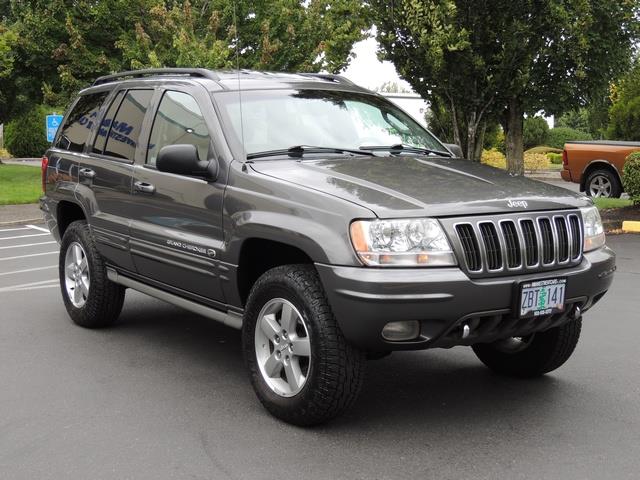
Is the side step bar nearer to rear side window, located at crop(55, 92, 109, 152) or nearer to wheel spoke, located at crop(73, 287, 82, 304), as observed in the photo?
wheel spoke, located at crop(73, 287, 82, 304)

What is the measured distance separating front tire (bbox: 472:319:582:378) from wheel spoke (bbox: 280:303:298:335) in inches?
55.0

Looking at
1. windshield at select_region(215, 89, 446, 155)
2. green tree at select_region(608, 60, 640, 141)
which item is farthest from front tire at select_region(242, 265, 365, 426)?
green tree at select_region(608, 60, 640, 141)

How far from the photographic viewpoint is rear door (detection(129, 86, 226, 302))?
4.98 metres

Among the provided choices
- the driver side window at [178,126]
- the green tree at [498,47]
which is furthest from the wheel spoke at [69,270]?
→ the green tree at [498,47]

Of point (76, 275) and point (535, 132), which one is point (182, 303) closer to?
point (76, 275)

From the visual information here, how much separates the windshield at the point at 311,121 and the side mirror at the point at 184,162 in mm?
258

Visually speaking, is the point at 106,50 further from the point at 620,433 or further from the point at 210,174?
the point at 620,433

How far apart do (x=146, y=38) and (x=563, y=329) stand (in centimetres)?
1671

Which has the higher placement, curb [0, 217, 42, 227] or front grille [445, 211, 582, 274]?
front grille [445, 211, 582, 274]

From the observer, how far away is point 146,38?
19812mm

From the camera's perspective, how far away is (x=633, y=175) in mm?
13938

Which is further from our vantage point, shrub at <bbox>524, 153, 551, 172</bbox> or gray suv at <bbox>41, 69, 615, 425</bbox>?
shrub at <bbox>524, 153, 551, 172</bbox>

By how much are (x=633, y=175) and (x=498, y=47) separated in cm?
311

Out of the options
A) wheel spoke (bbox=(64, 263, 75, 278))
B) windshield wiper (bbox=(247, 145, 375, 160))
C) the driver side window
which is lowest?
wheel spoke (bbox=(64, 263, 75, 278))
